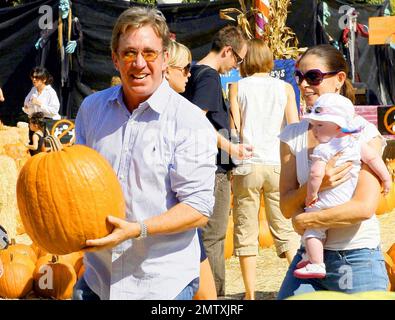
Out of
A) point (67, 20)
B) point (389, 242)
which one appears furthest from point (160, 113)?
point (67, 20)

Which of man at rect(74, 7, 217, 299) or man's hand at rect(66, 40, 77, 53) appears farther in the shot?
man's hand at rect(66, 40, 77, 53)

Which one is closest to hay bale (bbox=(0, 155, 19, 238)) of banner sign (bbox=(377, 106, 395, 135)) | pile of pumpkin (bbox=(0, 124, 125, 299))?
banner sign (bbox=(377, 106, 395, 135))

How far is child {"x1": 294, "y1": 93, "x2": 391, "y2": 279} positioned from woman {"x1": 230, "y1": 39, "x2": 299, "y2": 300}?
272cm

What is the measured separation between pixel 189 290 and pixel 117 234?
0.43 meters

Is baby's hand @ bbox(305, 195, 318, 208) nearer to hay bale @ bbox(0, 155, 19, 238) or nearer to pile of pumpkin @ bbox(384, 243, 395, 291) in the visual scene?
pile of pumpkin @ bbox(384, 243, 395, 291)

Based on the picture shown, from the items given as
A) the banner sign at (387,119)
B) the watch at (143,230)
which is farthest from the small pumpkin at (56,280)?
the banner sign at (387,119)

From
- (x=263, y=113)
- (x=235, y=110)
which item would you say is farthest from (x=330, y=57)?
(x=235, y=110)

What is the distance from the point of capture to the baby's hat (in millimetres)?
3544

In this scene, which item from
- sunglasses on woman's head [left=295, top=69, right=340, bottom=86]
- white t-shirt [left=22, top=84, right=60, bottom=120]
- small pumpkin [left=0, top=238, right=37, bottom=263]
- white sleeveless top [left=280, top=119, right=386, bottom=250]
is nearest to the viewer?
white sleeveless top [left=280, top=119, right=386, bottom=250]

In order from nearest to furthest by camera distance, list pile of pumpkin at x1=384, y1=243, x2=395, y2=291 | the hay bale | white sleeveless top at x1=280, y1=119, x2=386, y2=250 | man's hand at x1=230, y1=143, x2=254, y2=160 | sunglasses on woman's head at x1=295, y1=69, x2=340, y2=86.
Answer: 1. white sleeveless top at x1=280, y1=119, x2=386, y2=250
2. sunglasses on woman's head at x1=295, y1=69, x2=340, y2=86
3. man's hand at x1=230, y1=143, x2=254, y2=160
4. pile of pumpkin at x1=384, y1=243, x2=395, y2=291
5. the hay bale

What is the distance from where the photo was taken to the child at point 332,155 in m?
3.53

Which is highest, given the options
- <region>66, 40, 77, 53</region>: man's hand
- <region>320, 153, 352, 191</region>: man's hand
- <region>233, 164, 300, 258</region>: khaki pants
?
<region>320, 153, 352, 191</region>: man's hand

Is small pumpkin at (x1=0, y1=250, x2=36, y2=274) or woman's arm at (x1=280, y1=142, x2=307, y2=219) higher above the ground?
woman's arm at (x1=280, y1=142, x2=307, y2=219)

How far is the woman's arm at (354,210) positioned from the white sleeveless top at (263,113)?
2.75 metres
